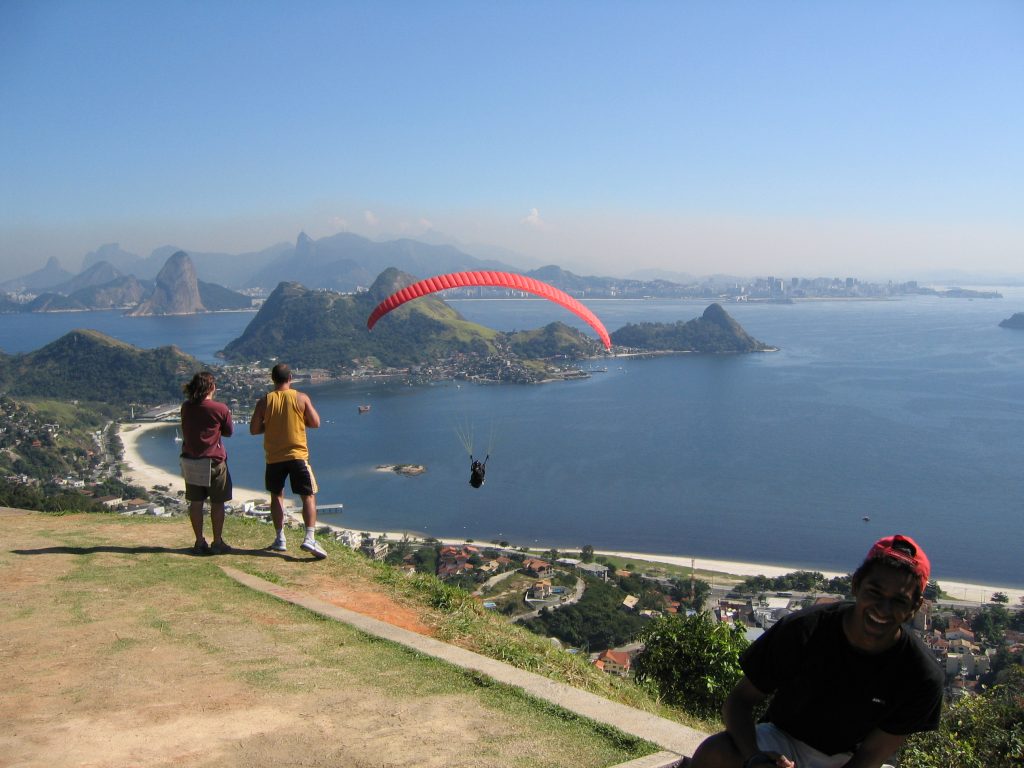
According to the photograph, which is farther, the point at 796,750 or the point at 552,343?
the point at 552,343

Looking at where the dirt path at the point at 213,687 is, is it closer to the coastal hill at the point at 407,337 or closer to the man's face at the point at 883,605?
the man's face at the point at 883,605

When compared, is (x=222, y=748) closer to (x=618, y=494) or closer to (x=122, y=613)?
(x=122, y=613)

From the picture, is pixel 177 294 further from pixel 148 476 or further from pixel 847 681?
pixel 847 681

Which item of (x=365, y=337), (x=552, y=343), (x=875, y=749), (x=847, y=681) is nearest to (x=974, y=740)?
(x=875, y=749)

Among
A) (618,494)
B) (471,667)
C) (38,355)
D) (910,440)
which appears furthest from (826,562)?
(38,355)

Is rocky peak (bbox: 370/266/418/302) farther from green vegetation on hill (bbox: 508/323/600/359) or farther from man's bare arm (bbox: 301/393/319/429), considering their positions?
man's bare arm (bbox: 301/393/319/429)

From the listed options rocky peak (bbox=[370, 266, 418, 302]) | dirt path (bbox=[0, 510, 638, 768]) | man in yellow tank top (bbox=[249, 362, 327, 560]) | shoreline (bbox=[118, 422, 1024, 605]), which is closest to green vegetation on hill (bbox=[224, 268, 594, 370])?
rocky peak (bbox=[370, 266, 418, 302])
